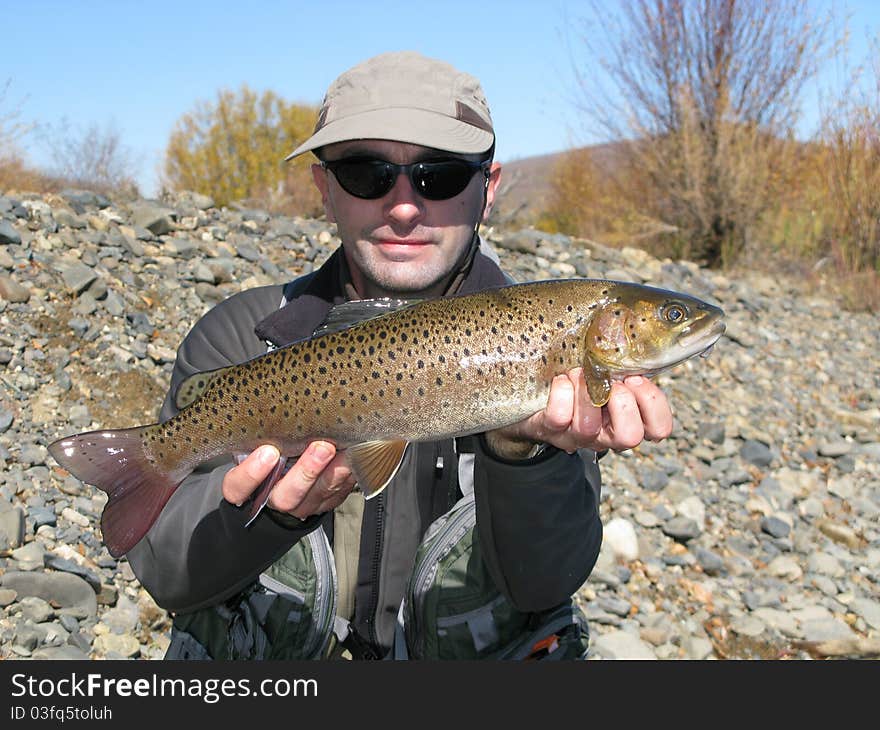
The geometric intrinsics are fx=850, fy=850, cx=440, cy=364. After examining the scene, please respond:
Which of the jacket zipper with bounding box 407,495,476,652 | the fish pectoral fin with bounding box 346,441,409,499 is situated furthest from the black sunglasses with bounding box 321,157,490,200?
the jacket zipper with bounding box 407,495,476,652

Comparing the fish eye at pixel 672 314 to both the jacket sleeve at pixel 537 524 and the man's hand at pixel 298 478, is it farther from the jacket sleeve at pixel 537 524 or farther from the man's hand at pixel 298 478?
the man's hand at pixel 298 478

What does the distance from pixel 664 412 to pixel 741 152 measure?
13577 millimetres

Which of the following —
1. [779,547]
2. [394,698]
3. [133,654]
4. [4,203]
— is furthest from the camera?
[4,203]

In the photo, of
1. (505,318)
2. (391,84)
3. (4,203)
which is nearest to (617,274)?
(4,203)

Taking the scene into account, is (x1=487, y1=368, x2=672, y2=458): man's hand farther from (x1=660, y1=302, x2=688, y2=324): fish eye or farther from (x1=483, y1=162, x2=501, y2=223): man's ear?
(x1=483, y1=162, x2=501, y2=223): man's ear

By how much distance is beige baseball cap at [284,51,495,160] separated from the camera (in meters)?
3.43

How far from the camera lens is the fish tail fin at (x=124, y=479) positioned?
116 inches

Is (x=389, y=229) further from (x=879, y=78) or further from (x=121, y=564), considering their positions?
(x=879, y=78)

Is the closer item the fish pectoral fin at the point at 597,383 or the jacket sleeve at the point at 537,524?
the fish pectoral fin at the point at 597,383

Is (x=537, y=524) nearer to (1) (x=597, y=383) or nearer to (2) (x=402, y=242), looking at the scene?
(1) (x=597, y=383)

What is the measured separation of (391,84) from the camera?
143 inches

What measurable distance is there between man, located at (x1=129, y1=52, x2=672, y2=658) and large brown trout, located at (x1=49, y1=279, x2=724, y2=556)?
0.10 m

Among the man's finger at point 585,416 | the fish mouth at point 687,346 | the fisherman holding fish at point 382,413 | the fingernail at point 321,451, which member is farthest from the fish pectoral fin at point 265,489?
the fish mouth at point 687,346

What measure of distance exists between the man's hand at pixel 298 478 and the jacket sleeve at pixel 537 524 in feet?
1.65
